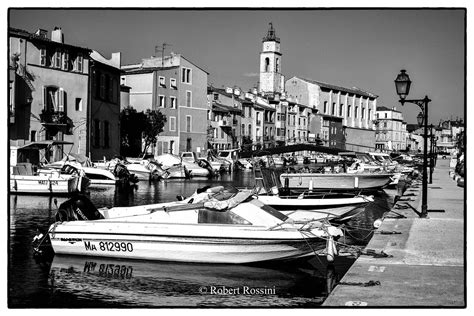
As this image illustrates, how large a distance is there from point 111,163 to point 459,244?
2233cm

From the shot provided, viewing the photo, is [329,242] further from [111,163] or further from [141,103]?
[141,103]

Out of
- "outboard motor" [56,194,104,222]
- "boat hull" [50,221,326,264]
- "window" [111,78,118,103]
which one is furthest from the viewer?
"window" [111,78,118,103]

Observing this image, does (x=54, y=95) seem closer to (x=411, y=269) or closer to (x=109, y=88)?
(x=109, y=88)

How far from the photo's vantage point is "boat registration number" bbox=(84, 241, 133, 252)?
34.3ft

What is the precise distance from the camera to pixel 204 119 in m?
47.8

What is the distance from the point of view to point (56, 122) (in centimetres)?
2252

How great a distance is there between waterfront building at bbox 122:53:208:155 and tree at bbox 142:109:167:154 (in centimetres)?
223

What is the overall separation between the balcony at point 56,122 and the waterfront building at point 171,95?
18074 mm

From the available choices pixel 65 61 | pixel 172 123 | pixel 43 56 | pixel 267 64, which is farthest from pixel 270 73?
pixel 43 56

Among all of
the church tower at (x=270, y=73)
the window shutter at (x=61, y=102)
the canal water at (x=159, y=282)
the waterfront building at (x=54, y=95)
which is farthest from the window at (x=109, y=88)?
the church tower at (x=270, y=73)

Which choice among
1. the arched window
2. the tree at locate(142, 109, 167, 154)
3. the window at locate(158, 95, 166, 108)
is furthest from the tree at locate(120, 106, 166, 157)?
the arched window

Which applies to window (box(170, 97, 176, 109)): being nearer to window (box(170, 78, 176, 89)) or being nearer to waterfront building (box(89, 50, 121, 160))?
window (box(170, 78, 176, 89))

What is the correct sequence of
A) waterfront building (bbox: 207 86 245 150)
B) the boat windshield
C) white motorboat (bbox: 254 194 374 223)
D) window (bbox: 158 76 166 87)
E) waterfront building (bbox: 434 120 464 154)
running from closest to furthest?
waterfront building (bbox: 434 120 464 154) → the boat windshield → white motorboat (bbox: 254 194 374 223) → window (bbox: 158 76 166 87) → waterfront building (bbox: 207 86 245 150)

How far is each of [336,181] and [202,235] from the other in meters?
14.3
